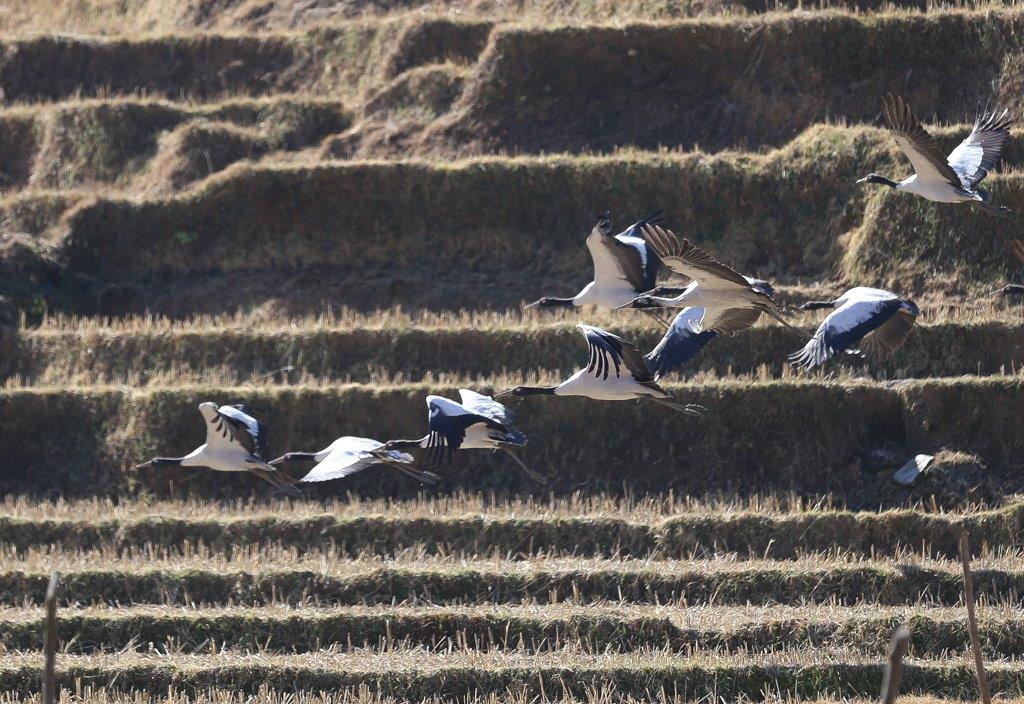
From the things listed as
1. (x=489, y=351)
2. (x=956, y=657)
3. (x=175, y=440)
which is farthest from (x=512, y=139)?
(x=956, y=657)

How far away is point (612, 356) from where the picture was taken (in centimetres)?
1553

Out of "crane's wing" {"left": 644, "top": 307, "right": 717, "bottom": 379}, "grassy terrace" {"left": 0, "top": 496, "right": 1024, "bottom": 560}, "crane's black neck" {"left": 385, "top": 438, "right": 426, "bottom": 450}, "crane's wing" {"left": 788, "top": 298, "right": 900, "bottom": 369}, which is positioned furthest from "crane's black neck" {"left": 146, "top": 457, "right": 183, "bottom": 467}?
"crane's wing" {"left": 788, "top": 298, "right": 900, "bottom": 369}

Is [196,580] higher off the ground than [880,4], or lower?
lower

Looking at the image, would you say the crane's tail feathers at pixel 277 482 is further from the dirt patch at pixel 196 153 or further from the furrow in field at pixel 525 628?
the dirt patch at pixel 196 153

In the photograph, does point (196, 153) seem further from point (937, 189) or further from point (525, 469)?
point (937, 189)

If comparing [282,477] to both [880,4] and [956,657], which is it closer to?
[956,657]

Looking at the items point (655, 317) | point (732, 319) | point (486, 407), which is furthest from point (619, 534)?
point (732, 319)

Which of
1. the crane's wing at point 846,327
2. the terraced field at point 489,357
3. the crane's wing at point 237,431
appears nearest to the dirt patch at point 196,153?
the terraced field at point 489,357

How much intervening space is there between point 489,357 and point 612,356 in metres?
4.97

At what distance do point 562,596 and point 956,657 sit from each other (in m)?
3.77

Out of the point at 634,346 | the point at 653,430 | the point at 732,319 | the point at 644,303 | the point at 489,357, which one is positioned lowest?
the point at 653,430

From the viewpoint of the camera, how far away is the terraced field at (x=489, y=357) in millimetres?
14688

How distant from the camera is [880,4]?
25.8m

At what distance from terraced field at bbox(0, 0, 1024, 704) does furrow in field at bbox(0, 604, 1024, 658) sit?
0.04 metres
